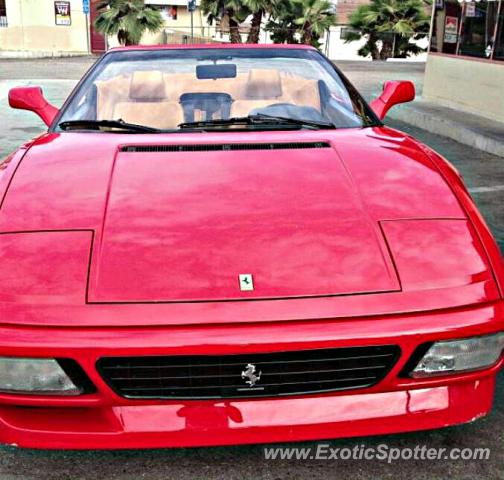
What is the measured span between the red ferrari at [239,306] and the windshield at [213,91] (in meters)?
0.69

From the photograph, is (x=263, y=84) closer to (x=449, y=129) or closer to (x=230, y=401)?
(x=230, y=401)

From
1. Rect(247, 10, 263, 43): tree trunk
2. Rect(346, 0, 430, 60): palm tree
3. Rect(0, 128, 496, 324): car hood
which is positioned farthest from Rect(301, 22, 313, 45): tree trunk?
Rect(0, 128, 496, 324): car hood

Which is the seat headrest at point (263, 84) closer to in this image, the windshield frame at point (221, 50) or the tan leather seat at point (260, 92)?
the tan leather seat at point (260, 92)

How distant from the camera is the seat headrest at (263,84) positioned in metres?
3.33

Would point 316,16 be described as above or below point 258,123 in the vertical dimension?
below

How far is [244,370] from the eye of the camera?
1868mm

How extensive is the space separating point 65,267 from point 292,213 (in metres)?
0.75

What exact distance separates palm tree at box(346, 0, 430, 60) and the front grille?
2872 centimetres

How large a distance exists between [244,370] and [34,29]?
Result: 3385 cm

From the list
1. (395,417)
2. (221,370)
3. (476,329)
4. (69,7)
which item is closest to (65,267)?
(221,370)

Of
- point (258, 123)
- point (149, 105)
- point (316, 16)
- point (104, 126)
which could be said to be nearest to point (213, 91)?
point (149, 105)

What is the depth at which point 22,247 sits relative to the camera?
6.89ft

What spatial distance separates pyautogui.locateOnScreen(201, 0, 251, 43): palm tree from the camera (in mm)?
26312

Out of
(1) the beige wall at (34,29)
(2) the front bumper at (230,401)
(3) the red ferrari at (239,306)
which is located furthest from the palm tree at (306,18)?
(2) the front bumper at (230,401)
